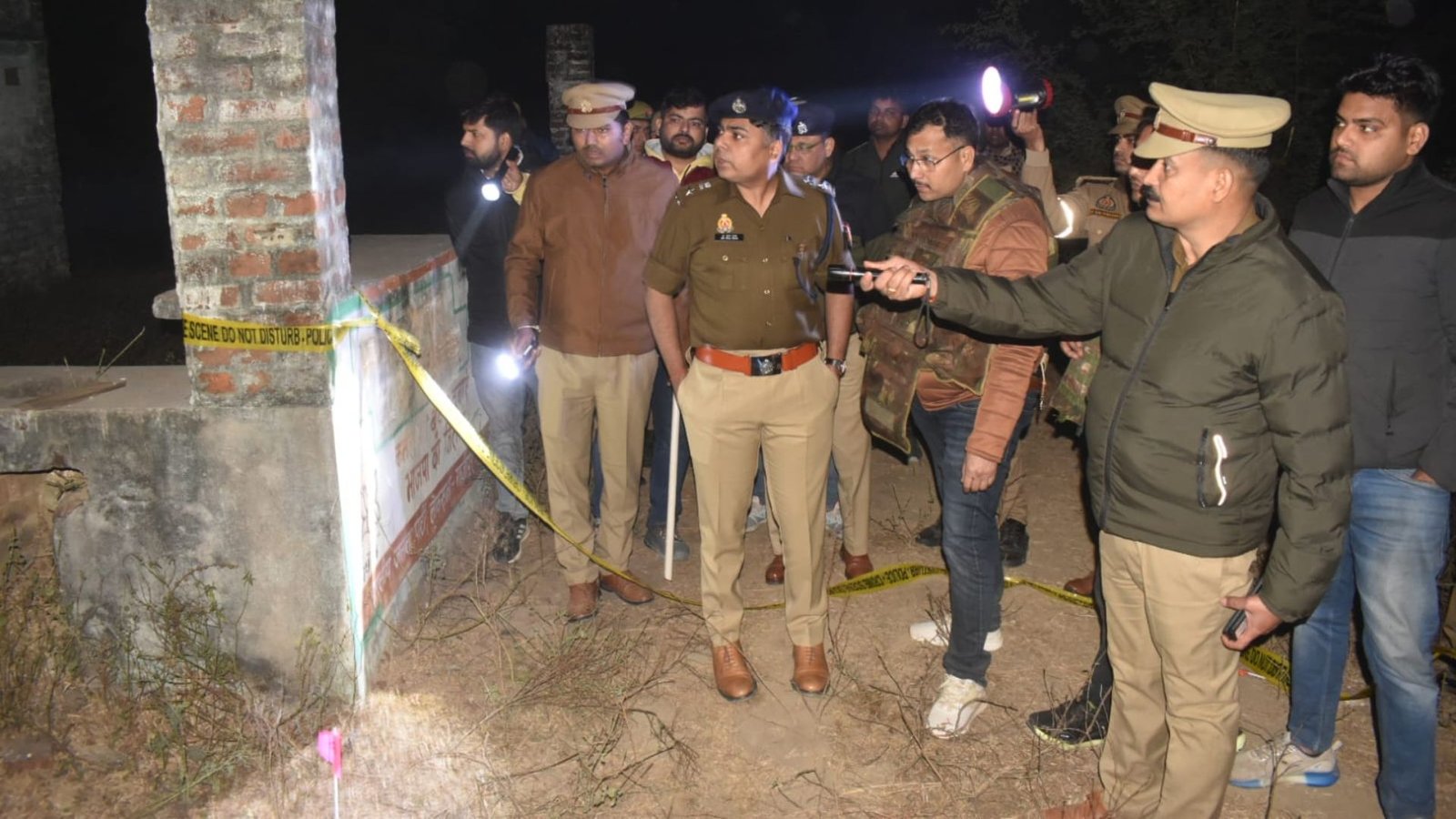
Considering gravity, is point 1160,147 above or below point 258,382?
above

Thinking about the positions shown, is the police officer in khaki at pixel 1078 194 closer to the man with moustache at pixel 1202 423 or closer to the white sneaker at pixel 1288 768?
the man with moustache at pixel 1202 423

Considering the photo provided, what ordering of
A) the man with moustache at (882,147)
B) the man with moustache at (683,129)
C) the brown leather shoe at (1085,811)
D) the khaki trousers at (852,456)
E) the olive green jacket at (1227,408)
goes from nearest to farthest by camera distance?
the olive green jacket at (1227,408) < the brown leather shoe at (1085,811) < the khaki trousers at (852,456) < the man with moustache at (683,129) < the man with moustache at (882,147)

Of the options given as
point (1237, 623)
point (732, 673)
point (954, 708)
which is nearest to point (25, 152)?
point (732, 673)

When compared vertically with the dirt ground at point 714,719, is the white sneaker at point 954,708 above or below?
above

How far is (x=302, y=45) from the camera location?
10.9 ft

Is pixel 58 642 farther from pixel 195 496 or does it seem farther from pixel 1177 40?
pixel 1177 40

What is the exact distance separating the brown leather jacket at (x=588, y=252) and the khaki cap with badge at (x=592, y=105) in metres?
0.19

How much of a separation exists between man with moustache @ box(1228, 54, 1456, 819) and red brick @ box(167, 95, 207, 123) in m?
3.41

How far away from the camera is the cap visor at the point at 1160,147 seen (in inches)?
103

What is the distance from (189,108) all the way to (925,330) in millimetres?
2478

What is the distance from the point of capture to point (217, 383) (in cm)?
355

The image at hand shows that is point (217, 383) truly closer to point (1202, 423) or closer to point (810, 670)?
point (810, 670)

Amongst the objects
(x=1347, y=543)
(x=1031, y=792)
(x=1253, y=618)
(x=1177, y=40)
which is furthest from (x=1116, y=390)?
(x=1177, y=40)

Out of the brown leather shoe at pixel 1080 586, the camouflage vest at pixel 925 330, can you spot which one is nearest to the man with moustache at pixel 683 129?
the camouflage vest at pixel 925 330
